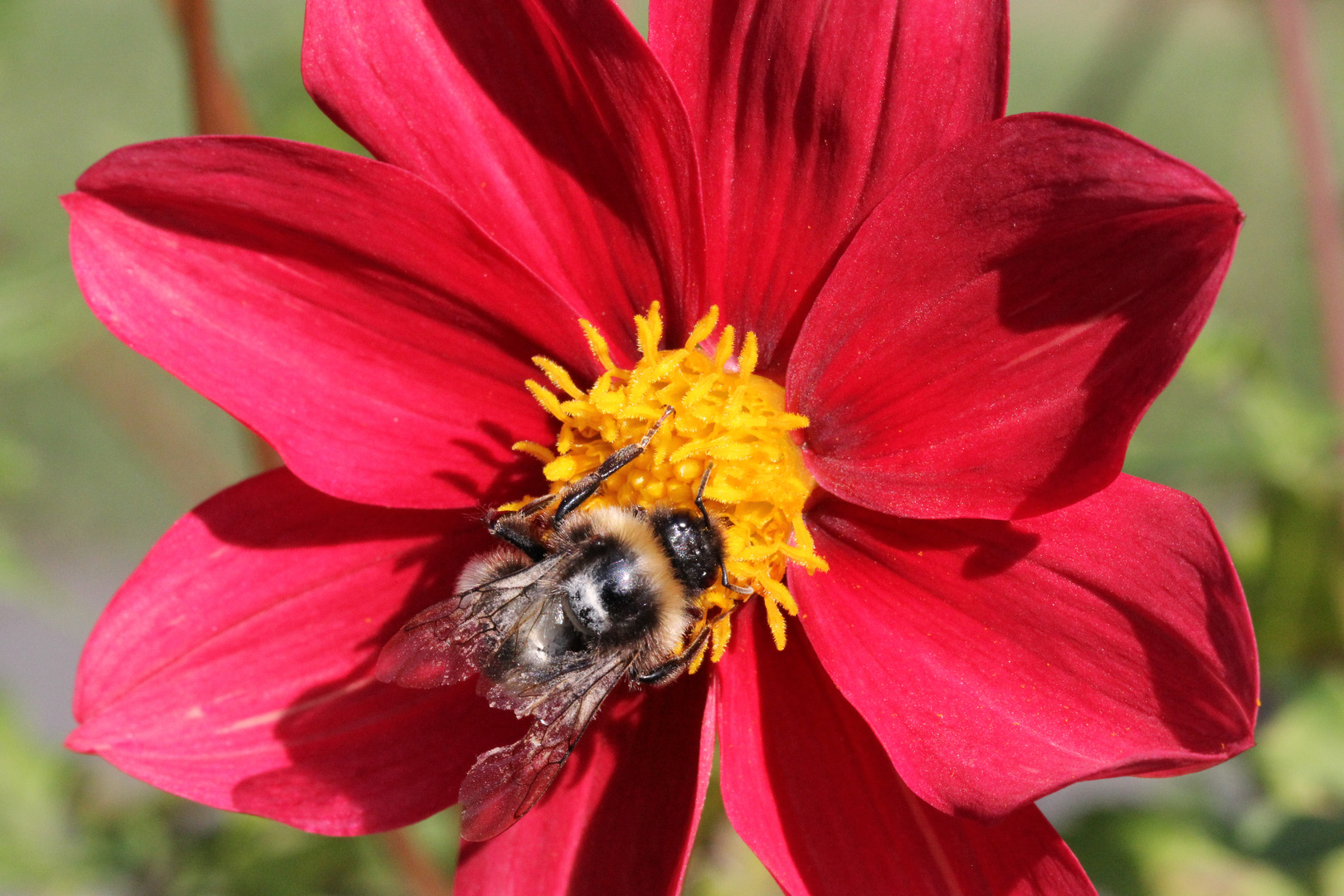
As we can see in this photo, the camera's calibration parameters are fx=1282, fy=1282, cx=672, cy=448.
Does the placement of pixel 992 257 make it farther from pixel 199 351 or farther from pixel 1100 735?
pixel 199 351

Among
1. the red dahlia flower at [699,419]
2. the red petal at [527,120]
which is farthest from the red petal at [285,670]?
the red petal at [527,120]

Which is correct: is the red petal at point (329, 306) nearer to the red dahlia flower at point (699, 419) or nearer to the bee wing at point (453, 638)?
the red dahlia flower at point (699, 419)

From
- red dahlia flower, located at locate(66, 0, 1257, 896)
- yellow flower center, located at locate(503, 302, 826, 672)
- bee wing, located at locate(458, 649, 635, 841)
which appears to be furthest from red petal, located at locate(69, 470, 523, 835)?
yellow flower center, located at locate(503, 302, 826, 672)

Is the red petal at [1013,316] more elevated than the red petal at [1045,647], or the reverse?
the red petal at [1013,316]

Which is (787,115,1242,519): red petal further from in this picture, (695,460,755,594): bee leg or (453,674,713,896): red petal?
(453,674,713,896): red petal

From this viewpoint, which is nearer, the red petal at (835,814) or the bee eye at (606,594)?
the red petal at (835,814)

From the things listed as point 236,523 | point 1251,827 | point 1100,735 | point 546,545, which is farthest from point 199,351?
point 1251,827
